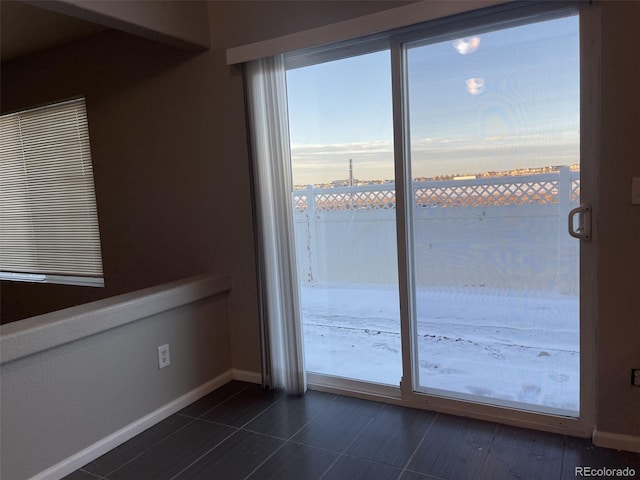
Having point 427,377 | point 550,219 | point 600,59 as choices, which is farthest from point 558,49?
point 427,377

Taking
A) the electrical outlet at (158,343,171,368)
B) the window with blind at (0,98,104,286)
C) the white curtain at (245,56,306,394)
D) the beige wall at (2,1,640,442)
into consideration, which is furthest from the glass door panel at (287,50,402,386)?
the window with blind at (0,98,104,286)

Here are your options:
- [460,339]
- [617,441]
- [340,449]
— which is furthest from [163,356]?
[617,441]

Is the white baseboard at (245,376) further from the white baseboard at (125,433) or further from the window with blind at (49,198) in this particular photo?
the window with blind at (49,198)

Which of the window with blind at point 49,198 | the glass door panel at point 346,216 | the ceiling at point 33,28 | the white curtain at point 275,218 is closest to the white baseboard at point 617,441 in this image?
the glass door panel at point 346,216

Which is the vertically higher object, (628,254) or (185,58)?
(185,58)

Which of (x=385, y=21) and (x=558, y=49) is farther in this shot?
(x=385, y=21)

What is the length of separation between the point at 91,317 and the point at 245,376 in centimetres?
121

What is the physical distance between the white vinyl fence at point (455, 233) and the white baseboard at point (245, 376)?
0.76 m

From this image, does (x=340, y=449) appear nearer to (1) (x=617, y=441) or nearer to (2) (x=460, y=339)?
(2) (x=460, y=339)

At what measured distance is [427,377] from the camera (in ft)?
8.39

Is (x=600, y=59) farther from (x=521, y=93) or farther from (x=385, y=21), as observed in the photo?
(x=385, y=21)

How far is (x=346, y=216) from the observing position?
2.70 m

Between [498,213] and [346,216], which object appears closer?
[498,213]

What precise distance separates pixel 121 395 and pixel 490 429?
1929 mm
